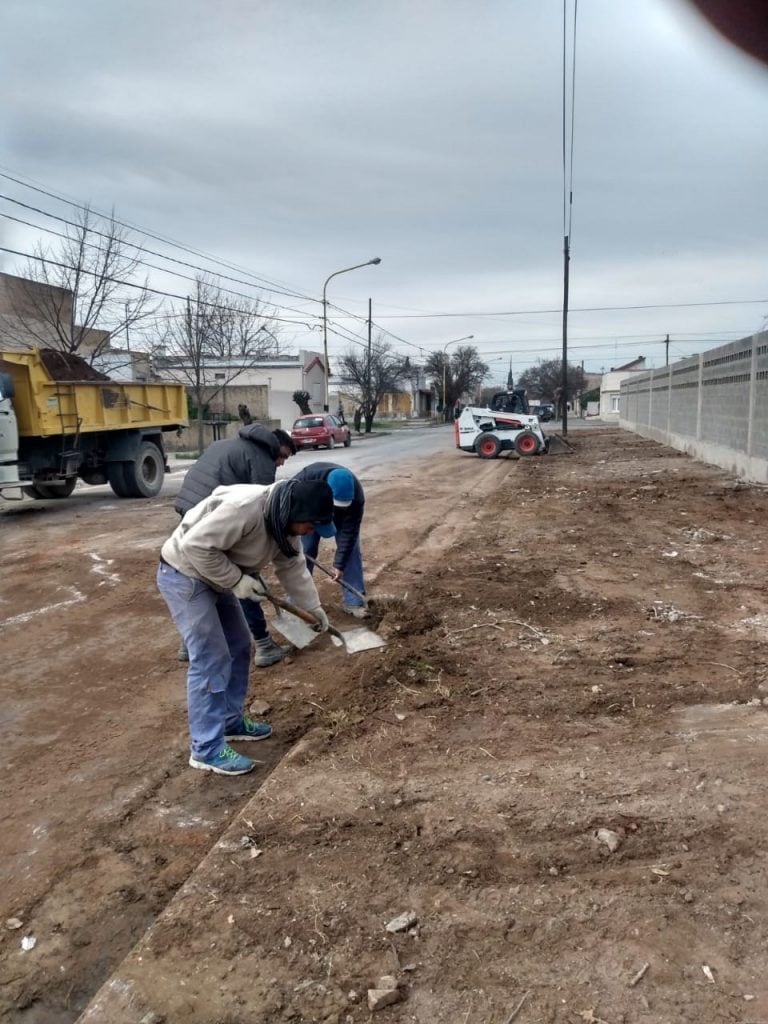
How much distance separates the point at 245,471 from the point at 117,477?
1008 cm

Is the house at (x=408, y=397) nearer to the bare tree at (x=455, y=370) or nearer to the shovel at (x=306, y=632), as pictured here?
the bare tree at (x=455, y=370)

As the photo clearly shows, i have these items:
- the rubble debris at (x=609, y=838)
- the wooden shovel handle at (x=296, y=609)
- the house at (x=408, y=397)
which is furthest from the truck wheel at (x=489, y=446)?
the house at (x=408, y=397)

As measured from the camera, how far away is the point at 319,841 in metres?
3.12

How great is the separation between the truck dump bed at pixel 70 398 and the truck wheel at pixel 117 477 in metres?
0.83

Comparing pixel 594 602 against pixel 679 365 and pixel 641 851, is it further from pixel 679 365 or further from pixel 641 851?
pixel 679 365

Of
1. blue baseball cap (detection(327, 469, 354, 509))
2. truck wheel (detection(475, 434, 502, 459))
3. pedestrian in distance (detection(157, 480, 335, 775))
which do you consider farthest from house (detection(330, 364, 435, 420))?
pedestrian in distance (detection(157, 480, 335, 775))

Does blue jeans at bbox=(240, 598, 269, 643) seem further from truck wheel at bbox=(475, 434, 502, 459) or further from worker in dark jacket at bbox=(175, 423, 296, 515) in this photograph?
truck wheel at bbox=(475, 434, 502, 459)

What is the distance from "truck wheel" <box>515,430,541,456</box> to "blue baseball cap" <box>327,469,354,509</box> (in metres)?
18.0

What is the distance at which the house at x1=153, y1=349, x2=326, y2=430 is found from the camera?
39625 millimetres

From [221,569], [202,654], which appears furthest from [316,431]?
[221,569]

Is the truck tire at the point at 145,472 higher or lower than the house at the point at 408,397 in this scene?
lower

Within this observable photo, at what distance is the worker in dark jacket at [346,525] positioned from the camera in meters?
5.77

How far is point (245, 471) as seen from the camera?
514 cm

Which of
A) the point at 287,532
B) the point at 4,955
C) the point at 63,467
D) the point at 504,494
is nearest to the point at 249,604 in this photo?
the point at 287,532
